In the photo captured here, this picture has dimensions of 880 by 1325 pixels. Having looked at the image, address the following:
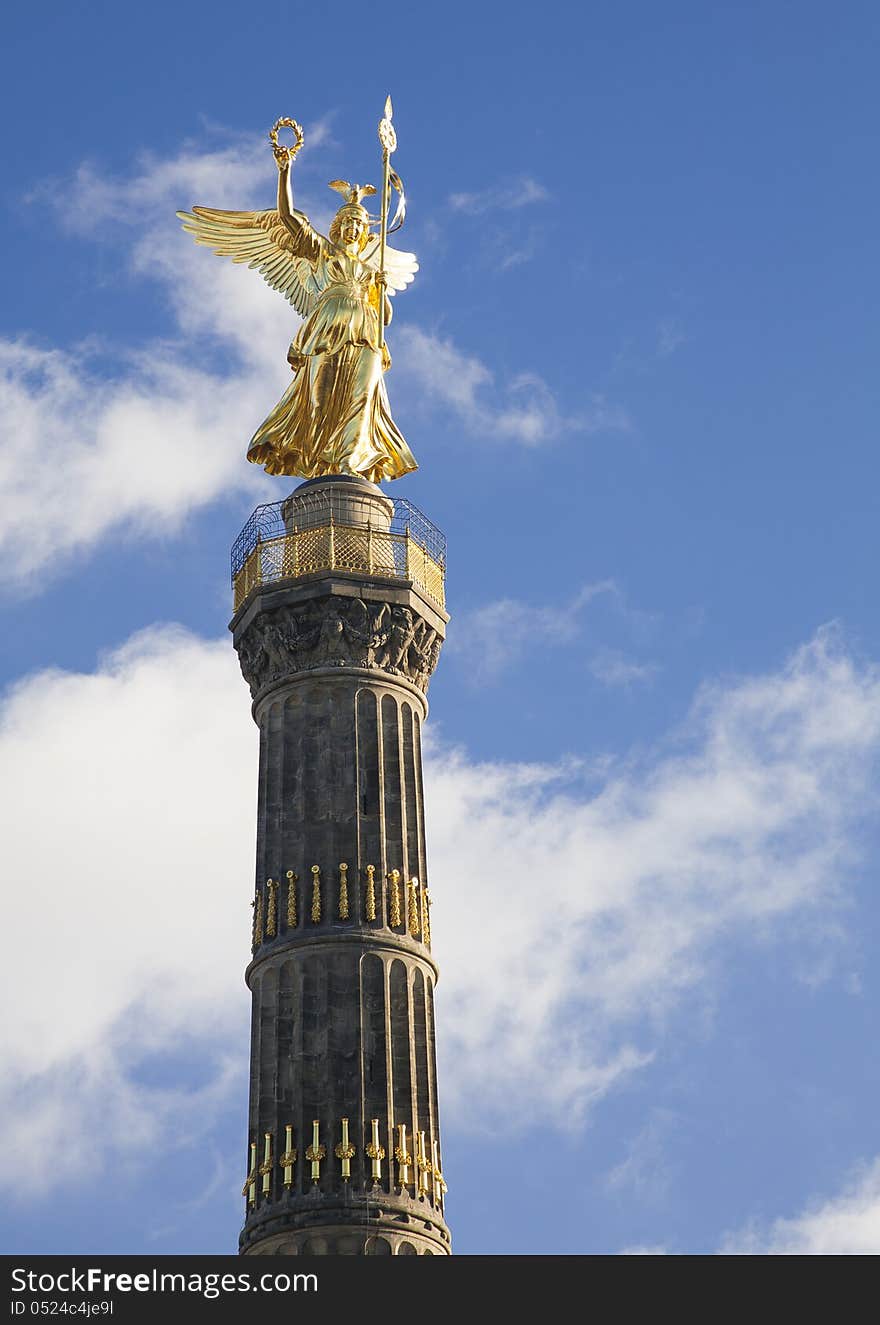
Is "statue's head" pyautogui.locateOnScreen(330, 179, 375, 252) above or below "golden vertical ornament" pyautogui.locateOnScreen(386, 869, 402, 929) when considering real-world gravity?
above

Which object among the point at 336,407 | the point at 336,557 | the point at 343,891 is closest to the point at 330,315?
the point at 336,407

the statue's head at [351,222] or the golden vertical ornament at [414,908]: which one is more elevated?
the statue's head at [351,222]

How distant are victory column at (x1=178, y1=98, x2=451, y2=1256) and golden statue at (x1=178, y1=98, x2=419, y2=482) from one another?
46 mm

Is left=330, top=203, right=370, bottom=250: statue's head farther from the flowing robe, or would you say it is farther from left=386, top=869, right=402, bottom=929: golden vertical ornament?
left=386, top=869, right=402, bottom=929: golden vertical ornament

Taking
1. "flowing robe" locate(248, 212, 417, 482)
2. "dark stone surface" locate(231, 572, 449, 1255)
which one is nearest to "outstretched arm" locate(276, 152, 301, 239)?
"flowing robe" locate(248, 212, 417, 482)

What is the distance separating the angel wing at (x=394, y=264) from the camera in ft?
193

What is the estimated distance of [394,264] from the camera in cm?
5956

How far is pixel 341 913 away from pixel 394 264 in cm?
1879

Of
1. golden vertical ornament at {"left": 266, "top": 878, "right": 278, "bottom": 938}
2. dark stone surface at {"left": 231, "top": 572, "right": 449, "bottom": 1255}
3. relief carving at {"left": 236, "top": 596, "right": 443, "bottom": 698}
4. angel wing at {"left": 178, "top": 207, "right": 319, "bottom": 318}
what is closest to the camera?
dark stone surface at {"left": 231, "top": 572, "right": 449, "bottom": 1255}

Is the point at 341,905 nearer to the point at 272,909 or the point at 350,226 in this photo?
the point at 272,909

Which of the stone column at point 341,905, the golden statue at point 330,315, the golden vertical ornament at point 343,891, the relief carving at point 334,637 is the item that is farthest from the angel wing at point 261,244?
the golden vertical ornament at point 343,891

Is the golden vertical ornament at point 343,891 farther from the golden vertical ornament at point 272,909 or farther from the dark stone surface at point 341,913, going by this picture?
the golden vertical ornament at point 272,909

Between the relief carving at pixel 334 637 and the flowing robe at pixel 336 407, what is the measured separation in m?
4.54

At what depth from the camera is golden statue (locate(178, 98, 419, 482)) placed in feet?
186
